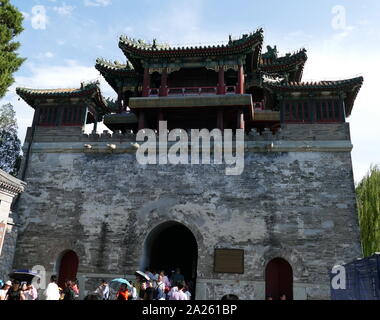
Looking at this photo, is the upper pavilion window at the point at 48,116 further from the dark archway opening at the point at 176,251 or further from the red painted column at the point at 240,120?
the red painted column at the point at 240,120

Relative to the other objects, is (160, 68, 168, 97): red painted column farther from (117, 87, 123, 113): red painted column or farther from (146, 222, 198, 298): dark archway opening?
(146, 222, 198, 298): dark archway opening

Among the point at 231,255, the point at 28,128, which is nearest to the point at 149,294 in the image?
the point at 231,255

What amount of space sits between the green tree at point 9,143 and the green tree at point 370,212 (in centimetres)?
2127

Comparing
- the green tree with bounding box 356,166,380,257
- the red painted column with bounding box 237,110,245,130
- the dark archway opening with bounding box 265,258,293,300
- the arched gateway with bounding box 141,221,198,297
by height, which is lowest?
the dark archway opening with bounding box 265,258,293,300

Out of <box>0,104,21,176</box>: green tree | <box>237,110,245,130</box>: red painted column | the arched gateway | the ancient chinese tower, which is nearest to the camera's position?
the ancient chinese tower

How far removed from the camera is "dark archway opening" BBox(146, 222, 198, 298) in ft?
53.1

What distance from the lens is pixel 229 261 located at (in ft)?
43.4

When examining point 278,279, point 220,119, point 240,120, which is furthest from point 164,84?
point 278,279

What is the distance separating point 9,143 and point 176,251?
49.2 ft

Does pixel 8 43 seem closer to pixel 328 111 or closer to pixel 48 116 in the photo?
pixel 48 116

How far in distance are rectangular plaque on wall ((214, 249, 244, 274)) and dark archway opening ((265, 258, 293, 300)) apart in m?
1.04

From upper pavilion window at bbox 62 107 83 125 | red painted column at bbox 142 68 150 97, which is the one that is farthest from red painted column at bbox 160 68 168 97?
upper pavilion window at bbox 62 107 83 125

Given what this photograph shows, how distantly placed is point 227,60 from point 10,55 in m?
8.92

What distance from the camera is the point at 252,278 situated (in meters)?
12.9
